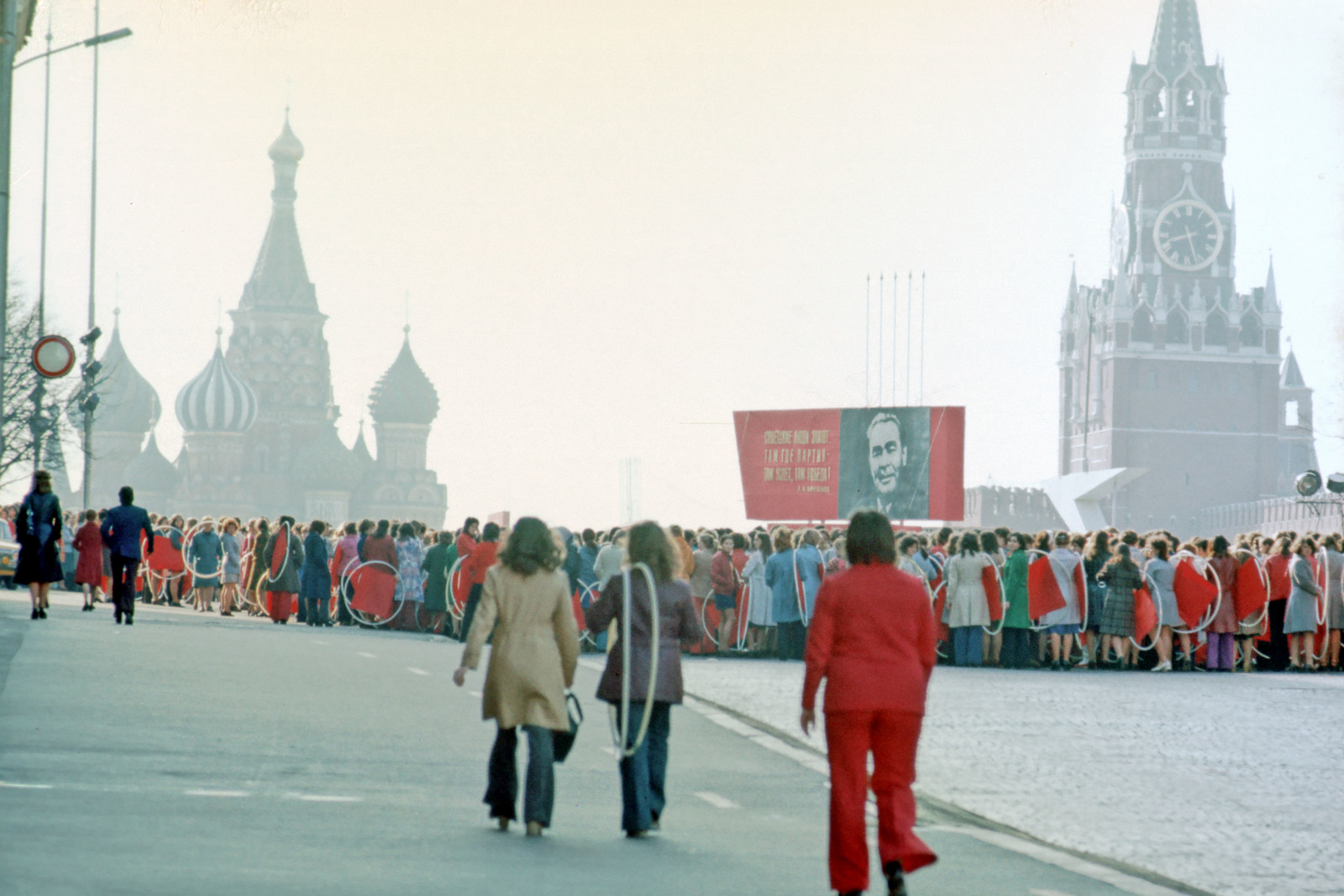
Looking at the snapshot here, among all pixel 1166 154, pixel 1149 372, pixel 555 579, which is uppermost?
pixel 1166 154

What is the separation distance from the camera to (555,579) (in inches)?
365

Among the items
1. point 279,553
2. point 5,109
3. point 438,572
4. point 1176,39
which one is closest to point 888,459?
point 438,572

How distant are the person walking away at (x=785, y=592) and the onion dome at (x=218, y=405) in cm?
12403

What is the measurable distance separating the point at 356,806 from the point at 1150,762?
5.49 meters

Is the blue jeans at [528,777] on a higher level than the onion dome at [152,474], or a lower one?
lower

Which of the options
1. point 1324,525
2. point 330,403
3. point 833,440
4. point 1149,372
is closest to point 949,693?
point 833,440

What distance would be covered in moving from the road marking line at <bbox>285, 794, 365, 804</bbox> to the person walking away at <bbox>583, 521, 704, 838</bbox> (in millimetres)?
1414

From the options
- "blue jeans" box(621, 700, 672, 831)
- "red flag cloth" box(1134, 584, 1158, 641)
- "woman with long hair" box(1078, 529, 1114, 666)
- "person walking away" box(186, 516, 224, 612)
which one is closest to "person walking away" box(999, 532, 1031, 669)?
"woman with long hair" box(1078, 529, 1114, 666)

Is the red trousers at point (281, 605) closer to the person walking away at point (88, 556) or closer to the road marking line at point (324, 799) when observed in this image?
the person walking away at point (88, 556)

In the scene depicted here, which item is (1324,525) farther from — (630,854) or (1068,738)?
(630,854)

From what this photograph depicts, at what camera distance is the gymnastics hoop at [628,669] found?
9117mm

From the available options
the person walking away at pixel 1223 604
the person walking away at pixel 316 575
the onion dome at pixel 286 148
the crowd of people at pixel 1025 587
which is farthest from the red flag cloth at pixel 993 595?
the onion dome at pixel 286 148

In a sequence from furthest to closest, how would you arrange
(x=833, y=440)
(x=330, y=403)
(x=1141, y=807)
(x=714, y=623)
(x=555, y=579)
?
(x=330, y=403) → (x=833, y=440) → (x=714, y=623) → (x=1141, y=807) → (x=555, y=579)

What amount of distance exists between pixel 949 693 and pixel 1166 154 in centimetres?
12425
